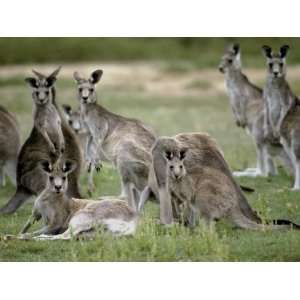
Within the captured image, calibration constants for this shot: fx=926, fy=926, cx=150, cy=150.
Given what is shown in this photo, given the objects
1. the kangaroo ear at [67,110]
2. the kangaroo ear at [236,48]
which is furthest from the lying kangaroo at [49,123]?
the kangaroo ear at [236,48]

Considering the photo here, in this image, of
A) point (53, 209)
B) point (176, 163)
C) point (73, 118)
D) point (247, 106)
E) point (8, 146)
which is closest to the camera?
point (176, 163)

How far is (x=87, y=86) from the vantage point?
9070mm

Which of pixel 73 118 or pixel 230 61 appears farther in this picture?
pixel 73 118

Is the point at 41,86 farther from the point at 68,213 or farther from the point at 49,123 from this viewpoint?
the point at 68,213

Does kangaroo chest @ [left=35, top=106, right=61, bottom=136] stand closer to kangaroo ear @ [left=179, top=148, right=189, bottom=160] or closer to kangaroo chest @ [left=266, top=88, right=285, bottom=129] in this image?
kangaroo ear @ [left=179, top=148, right=189, bottom=160]

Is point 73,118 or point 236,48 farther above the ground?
point 236,48

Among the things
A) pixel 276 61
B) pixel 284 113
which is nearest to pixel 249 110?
pixel 284 113

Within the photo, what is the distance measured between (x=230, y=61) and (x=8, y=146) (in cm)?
289

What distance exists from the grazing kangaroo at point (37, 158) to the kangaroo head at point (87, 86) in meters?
0.26

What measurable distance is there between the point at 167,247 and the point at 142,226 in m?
0.44

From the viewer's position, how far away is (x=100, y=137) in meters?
9.53

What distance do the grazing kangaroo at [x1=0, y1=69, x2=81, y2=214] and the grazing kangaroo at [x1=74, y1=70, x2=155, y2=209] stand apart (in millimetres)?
206

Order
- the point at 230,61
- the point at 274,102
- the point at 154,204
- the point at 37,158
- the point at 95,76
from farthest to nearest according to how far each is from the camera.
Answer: the point at 230,61 → the point at 274,102 → the point at 37,158 → the point at 95,76 → the point at 154,204
